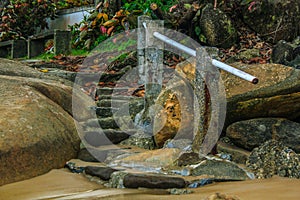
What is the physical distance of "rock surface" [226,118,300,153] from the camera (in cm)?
464

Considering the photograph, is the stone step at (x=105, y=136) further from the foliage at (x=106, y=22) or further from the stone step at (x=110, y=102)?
the foliage at (x=106, y=22)

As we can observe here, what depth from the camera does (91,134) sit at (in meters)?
5.45

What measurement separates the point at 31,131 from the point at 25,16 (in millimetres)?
10058

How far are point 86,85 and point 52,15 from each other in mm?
6525

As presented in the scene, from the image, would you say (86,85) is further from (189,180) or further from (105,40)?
(189,180)

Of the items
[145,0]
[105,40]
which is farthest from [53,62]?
[145,0]

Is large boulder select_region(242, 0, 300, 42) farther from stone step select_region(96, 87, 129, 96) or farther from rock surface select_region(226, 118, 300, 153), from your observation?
rock surface select_region(226, 118, 300, 153)

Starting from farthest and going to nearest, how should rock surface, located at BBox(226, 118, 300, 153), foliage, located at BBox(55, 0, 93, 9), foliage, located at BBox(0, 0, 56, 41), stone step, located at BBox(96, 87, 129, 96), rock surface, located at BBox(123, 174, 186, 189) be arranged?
1. foliage, located at BBox(55, 0, 93, 9)
2. foliage, located at BBox(0, 0, 56, 41)
3. stone step, located at BBox(96, 87, 129, 96)
4. rock surface, located at BBox(226, 118, 300, 153)
5. rock surface, located at BBox(123, 174, 186, 189)

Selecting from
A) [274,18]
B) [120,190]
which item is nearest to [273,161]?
[120,190]

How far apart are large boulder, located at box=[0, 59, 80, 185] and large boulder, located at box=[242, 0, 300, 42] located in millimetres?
5531

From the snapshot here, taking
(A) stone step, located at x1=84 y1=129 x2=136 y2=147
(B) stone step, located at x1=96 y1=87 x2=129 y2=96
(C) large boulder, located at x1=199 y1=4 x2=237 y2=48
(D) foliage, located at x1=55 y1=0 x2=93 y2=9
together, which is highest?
(D) foliage, located at x1=55 y1=0 x2=93 y2=9

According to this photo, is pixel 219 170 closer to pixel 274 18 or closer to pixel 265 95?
pixel 265 95

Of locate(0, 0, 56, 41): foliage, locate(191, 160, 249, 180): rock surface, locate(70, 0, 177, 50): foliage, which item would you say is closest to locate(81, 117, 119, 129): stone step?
locate(191, 160, 249, 180): rock surface

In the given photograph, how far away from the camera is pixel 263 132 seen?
187 inches
